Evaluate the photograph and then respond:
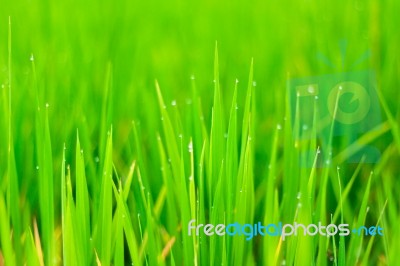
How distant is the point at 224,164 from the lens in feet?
2.46

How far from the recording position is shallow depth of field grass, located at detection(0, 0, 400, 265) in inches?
29.5

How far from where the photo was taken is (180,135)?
0.80 metres

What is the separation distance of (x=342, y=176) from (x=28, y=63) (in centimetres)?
52

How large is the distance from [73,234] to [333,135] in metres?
0.40

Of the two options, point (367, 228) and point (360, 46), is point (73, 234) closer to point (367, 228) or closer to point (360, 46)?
point (367, 228)

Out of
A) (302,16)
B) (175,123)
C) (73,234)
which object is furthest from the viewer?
(302,16)

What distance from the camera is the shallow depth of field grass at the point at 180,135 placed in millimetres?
749

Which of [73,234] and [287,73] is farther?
[287,73]

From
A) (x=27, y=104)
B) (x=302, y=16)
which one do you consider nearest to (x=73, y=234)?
(x=27, y=104)

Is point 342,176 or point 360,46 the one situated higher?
point 360,46

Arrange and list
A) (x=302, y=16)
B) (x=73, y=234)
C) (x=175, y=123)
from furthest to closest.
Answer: (x=302, y=16)
(x=175, y=123)
(x=73, y=234)

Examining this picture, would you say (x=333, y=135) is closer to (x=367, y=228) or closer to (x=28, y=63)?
(x=367, y=228)

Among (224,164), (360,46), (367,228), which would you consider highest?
(360,46)

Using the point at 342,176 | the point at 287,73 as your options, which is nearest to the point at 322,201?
the point at 342,176
